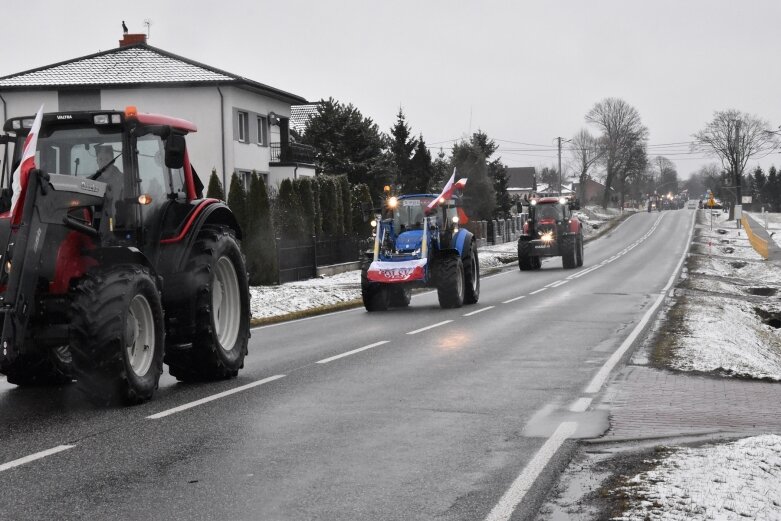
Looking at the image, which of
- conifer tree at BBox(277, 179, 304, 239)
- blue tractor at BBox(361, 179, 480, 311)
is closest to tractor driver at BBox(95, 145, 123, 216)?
blue tractor at BBox(361, 179, 480, 311)

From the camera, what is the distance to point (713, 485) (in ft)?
20.6

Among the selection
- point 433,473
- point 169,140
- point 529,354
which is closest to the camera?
point 433,473

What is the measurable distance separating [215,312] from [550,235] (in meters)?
31.8

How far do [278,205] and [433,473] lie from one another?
90.4ft

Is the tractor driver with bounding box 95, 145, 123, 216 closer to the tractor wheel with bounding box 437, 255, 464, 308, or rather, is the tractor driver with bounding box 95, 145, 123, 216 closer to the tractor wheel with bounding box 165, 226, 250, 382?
the tractor wheel with bounding box 165, 226, 250, 382

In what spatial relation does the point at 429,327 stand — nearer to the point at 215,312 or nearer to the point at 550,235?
the point at 215,312

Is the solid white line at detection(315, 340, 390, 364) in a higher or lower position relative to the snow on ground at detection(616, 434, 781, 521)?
lower

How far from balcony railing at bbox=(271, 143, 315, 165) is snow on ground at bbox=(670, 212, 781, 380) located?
18.8m

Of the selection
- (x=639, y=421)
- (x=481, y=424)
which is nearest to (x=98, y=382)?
(x=481, y=424)

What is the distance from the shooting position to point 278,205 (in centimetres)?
3375

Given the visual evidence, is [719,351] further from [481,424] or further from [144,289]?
[144,289]

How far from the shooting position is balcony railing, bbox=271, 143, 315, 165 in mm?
50188

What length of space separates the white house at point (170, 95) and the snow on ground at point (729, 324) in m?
18.8

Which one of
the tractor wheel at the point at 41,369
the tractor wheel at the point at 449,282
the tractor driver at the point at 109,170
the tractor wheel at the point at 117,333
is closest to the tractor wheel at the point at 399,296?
the tractor wheel at the point at 449,282
